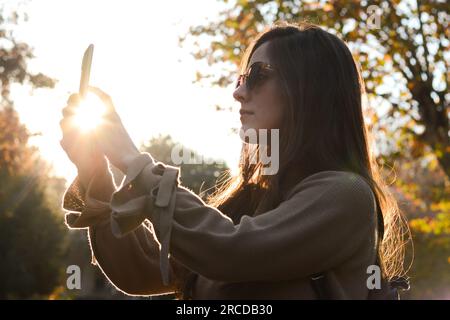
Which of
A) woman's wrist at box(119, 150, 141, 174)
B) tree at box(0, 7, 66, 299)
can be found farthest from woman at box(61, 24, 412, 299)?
tree at box(0, 7, 66, 299)

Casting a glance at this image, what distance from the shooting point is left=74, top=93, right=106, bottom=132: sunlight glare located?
2076 mm

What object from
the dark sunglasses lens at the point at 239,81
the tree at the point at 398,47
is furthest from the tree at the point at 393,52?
the dark sunglasses lens at the point at 239,81

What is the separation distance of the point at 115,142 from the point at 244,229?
430mm

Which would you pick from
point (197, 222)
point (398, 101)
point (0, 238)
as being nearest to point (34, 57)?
point (398, 101)

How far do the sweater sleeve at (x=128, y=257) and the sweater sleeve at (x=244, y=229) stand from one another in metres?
0.40

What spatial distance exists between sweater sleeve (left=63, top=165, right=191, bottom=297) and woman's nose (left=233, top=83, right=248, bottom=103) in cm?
55

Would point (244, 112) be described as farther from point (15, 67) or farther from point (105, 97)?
point (15, 67)

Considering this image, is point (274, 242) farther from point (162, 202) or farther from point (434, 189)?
point (434, 189)

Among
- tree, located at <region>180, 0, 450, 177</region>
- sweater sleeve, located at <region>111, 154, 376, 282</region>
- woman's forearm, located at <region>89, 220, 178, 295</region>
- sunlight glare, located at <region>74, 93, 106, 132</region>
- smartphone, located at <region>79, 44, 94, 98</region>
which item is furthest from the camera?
tree, located at <region>180, 0, 450, 177</region>

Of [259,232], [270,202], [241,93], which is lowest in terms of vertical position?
[259,232]

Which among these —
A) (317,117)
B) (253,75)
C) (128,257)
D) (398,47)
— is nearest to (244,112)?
(253,75)

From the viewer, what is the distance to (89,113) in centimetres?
212

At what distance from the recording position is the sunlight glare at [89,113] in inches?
81.7

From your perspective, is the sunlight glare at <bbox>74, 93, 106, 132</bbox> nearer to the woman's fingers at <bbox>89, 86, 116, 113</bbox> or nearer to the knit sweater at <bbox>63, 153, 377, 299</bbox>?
the woman's fingers at <bbox>89, 86, 116, 113</bbox>
